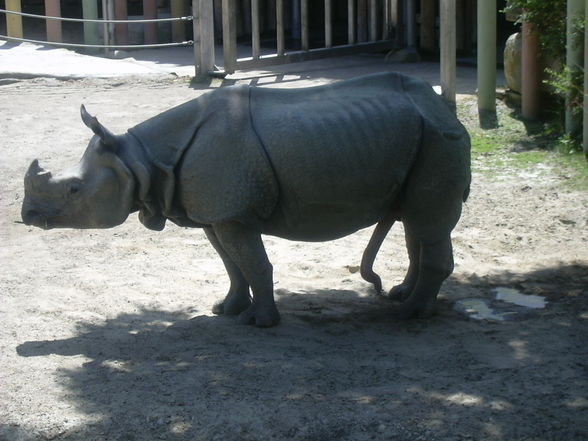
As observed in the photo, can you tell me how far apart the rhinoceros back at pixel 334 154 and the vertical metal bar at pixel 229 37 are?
7.85m

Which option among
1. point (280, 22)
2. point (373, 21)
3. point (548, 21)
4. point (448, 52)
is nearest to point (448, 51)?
point (448, 52)

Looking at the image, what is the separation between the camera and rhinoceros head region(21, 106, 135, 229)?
20.8 feet

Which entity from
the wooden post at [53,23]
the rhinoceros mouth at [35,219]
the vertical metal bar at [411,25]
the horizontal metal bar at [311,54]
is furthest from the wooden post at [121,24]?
the rhinoceros mouth at [35,219]

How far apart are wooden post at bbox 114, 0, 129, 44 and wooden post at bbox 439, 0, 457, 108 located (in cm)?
690

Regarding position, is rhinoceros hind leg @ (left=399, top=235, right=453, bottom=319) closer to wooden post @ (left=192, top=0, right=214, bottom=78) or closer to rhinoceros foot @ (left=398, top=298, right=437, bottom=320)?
rhinoceros foot @ (left=398, top=298, right=437, bottom=320)

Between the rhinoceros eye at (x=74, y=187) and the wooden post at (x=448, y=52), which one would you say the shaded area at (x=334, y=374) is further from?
the wooden post at (x=448, y=52)

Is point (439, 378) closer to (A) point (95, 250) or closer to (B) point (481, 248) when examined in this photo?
(B) point (481, 248)

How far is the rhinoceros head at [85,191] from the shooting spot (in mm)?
6336

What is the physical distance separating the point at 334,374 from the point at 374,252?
1.66 m

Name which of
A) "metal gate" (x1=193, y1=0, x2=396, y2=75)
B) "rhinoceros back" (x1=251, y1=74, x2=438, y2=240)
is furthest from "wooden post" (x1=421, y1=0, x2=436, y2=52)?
"rhinoceros back" (x1=251, y1=74, x2=438, y2=240)

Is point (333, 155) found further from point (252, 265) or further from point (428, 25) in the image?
point (428, 25)

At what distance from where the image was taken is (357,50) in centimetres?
1639

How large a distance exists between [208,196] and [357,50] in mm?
10436

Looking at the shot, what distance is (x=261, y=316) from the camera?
659 cm
